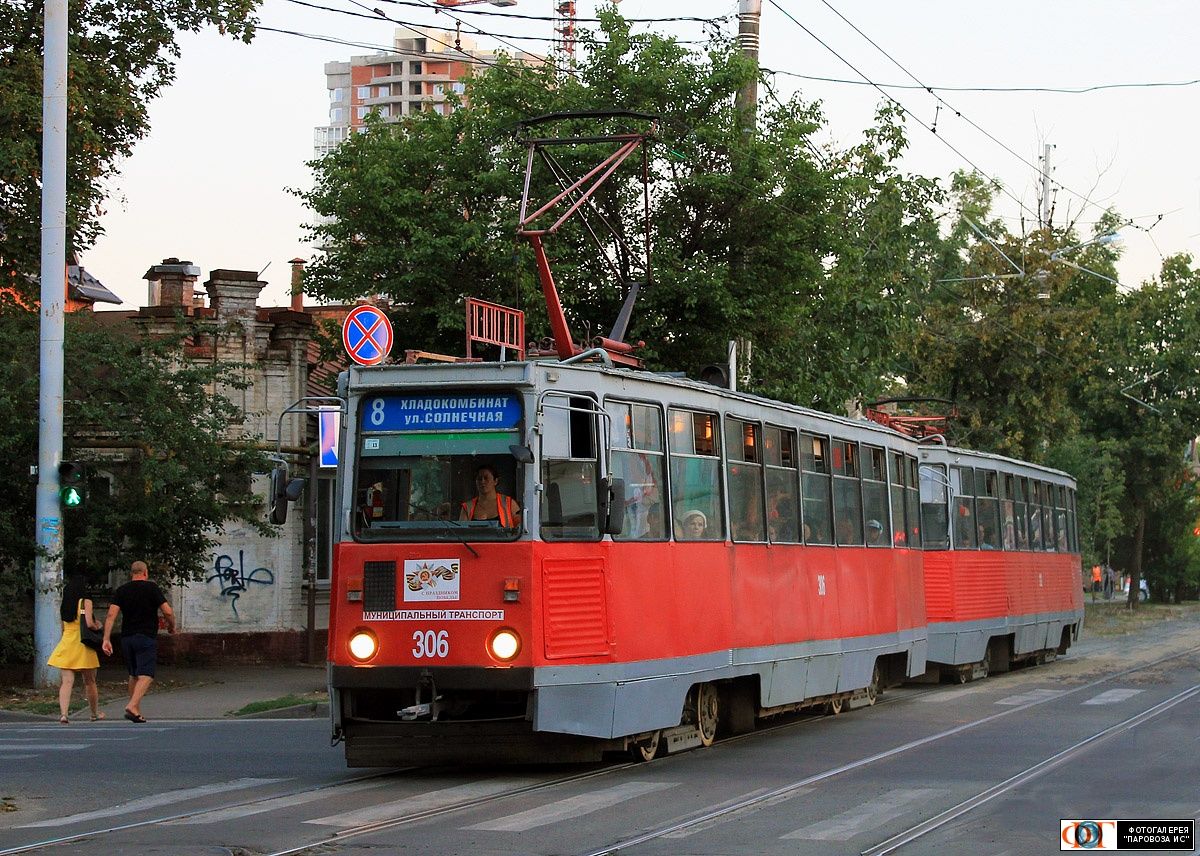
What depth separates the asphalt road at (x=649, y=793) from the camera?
9.45 meters

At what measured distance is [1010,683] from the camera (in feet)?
77.6

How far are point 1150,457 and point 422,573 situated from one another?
5344 cm

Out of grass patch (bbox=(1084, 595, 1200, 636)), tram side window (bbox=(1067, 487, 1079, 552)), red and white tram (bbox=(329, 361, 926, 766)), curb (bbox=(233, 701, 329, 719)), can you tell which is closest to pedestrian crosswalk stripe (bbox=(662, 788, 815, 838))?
red and white tram (bbox=(329, 361, 926, 766))

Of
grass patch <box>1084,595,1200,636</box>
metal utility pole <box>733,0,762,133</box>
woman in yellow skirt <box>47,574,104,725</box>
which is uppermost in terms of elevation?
metal utility pole <box>733,0,762,133</box>

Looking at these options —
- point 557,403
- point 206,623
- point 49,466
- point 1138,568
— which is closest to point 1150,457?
point 1138,568

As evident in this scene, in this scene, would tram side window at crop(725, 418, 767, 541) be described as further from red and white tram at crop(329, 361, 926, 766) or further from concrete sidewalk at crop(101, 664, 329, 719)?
concrete sidewalk at crop(101, 664, 329, 719)

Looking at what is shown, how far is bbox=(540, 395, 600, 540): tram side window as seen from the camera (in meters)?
12.1

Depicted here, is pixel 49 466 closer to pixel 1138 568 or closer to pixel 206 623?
pixel 206 623

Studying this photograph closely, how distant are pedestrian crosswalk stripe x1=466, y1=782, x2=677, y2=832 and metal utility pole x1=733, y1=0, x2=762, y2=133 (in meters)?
14.6

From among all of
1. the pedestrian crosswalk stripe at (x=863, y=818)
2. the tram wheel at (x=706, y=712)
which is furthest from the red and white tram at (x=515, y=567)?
the pedestrian crosswalk stripe at (x=863, y=818)

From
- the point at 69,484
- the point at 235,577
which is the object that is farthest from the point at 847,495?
the point at 235,577

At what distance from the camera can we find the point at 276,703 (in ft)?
67.5

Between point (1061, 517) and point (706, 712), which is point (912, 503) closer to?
point (706, 712)

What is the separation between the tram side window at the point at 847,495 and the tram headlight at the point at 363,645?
659 cm
